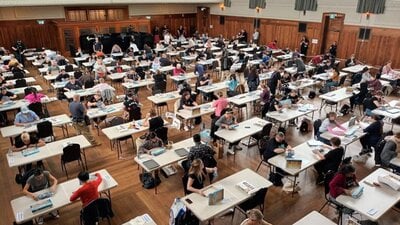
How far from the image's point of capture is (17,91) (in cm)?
1212

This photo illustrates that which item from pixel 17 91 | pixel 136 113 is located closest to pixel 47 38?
pixel 17 91

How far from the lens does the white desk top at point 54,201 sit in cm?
524

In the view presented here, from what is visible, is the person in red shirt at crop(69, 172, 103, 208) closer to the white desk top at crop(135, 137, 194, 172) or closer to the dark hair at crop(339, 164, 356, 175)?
the white desk top at crop(135, 137, 194, 172)

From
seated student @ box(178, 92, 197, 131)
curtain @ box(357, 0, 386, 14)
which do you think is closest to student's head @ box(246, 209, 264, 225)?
seated student @ box(178, 92, 197, 131)

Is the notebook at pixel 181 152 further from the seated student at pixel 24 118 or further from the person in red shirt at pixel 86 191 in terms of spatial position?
the seated student at pixel 24 118

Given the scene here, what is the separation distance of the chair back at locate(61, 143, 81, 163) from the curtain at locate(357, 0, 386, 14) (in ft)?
55.8

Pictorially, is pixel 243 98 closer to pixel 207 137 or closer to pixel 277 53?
pixel 207 137

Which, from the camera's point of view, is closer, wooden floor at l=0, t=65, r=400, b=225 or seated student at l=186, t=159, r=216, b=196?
seated student at l=186, t=159, r=216, b=196

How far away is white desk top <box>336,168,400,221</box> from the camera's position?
17.8 feet

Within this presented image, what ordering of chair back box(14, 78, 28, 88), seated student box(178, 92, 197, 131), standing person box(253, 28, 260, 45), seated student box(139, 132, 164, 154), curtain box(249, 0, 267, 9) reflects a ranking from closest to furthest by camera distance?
seated student box(139, 132, 164, 154)
seated student box(178, 92, 197, 131)
chair back box(14, 78, 28, 88)
curtain box(249, 0, 267, 9)
standing person box(253, 28, 260, 45)

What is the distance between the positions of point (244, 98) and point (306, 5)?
42.8 ft

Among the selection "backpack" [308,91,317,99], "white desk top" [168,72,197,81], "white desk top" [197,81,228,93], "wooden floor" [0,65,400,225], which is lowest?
"wooden floor" [0,65,400,225]

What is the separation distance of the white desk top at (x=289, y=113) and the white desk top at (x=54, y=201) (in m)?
Answer: 5.29

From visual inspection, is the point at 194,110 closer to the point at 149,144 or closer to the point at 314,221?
the point at 149,144
